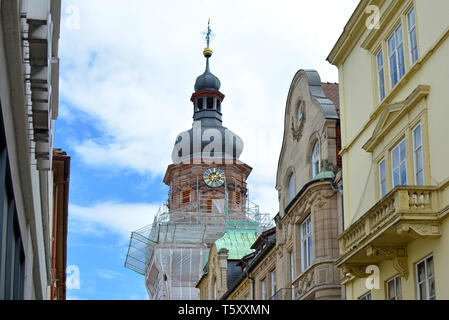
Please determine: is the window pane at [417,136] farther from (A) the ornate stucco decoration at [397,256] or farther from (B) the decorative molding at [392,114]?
(A) the ornate stucco decoration at [397,256]

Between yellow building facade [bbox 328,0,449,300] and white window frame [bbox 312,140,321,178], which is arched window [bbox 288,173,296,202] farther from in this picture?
yellow building facade [bbox 328,0,449,300]

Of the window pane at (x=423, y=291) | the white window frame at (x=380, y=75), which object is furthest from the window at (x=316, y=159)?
the window pane at (x=423, y=291)

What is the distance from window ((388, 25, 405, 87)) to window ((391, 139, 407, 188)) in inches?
69.7

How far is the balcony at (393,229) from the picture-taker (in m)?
19.1

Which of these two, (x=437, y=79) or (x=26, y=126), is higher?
(x=437, y=79)

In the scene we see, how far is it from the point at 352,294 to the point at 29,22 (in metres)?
16.1

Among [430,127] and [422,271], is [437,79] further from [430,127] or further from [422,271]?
[422,271]

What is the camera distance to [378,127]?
2267 cm

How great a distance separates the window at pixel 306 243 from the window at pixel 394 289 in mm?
6797

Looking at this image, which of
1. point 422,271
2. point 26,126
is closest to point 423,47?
point 422,271

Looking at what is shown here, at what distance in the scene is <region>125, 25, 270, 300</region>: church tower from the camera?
88312mm

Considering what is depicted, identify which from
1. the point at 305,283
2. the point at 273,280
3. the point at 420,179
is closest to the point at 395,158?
the point at 420,179

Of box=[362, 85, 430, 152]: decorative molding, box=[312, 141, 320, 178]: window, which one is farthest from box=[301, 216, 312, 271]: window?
box=[362, 85, 430, 152]: decorative molding

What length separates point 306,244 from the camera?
29500mm
